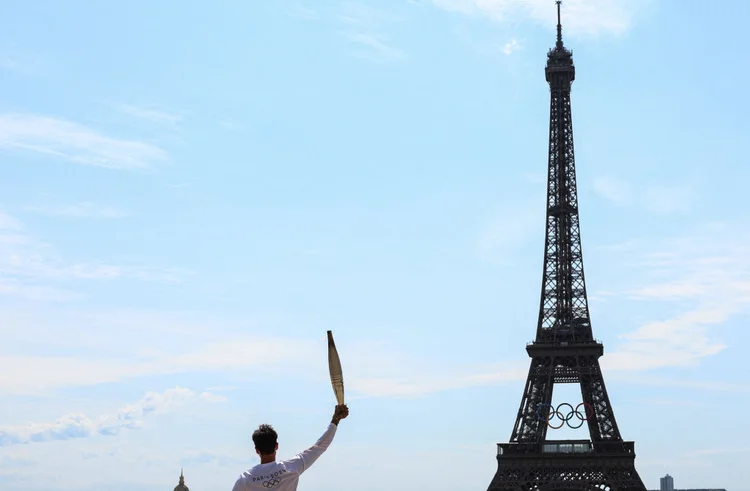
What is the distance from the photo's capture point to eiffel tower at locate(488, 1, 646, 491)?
482ft

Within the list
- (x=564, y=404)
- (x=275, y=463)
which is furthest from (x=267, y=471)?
(x=564, y=404)

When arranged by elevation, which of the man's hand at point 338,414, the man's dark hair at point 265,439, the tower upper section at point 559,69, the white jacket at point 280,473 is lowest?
the white jacket at point 280,473

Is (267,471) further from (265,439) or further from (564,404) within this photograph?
(564,404)

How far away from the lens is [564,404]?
14912 cm

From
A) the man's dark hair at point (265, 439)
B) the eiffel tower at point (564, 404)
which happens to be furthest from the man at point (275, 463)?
the eiffel tower at point (564, 404)

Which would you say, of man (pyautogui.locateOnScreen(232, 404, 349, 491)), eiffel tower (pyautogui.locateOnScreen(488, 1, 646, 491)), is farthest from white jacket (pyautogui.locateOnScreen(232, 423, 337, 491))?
eiffel tower (pyautogui.locateOnScreen(488, 1, 646, 491))

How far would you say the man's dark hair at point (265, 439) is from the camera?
13930 mm

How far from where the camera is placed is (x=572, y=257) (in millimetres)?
158750

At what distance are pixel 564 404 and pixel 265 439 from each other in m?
138

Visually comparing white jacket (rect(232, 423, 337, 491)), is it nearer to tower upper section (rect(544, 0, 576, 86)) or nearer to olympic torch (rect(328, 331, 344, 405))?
olympic torch (rect(328, 331, 344, 405))

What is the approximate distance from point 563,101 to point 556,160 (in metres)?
8.40

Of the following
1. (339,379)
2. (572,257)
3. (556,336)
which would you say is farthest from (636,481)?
(339,379)

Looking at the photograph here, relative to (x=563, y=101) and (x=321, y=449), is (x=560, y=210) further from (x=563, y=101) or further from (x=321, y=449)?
(x=321, y=449)

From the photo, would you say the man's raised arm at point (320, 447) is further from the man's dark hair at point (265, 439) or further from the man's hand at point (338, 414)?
the man's dark hair at point (265, 439)
